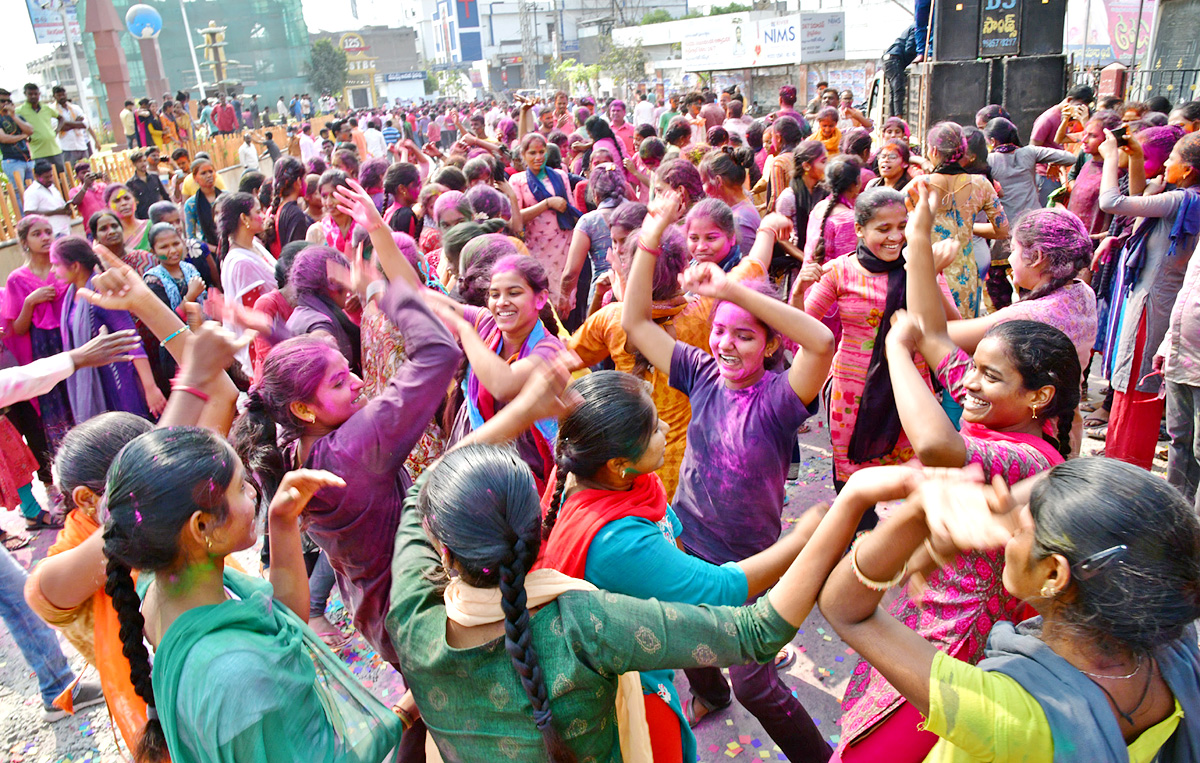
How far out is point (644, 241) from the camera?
2.85 metres

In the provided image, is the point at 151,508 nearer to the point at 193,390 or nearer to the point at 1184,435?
the point at 193,390

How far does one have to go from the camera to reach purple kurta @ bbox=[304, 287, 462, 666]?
216 cm

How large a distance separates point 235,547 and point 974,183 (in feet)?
15.0

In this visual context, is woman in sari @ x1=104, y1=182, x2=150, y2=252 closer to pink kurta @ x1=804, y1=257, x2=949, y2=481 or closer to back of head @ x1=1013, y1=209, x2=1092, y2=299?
pink kurta @ x1=804, y1=257, x2=949, y2=481

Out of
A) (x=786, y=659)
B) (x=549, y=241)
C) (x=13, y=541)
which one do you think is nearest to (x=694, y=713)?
(x=786, y=659)

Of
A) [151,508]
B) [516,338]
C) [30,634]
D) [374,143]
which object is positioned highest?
[374,143]

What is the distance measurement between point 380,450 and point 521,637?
93cm

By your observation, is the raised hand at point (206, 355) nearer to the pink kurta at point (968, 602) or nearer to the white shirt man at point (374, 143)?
the pink kurta at point (968, 602)

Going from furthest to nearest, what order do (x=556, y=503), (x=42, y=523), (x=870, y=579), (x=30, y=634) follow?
(x=42, y=523) < (x=30, y=634) < (x=556, y=503) < (x=870, y=579)

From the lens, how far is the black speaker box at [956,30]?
37.2 ft

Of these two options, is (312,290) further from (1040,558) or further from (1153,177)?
(1153,177)

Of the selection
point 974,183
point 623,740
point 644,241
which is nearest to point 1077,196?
point 974,183

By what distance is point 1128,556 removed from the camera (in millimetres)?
1213

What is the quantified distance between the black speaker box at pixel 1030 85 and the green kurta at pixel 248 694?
1236 cm
